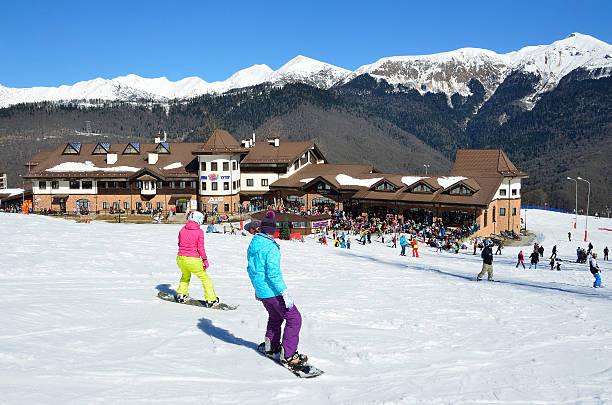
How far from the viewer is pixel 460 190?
42.9 metres

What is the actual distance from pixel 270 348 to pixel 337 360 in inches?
36.8

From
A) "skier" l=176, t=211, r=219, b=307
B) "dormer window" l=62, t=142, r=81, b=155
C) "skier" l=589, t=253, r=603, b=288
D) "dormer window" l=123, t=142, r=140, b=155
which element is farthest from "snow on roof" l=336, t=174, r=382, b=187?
"skier" l=176, t=211, r=219, b=307

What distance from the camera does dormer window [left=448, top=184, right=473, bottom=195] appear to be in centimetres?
4250

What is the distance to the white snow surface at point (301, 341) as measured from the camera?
4.99 m

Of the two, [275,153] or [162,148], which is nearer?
[162,148]

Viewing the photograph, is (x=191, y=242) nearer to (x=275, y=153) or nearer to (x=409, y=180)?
(x=409, y=180)

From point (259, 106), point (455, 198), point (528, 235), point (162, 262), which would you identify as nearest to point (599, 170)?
point (259, 106)

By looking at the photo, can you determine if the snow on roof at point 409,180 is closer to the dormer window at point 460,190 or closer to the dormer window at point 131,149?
the dormer window at point 460,190

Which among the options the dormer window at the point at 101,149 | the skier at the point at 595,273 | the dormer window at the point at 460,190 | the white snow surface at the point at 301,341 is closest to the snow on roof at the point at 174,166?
the dormer window at the point at 101,149

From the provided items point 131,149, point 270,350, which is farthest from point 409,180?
point 270,350

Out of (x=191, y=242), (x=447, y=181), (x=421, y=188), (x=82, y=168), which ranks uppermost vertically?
(x=82, y=168)

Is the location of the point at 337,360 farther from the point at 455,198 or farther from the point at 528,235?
the point at 528,235

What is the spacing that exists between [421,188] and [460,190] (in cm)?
371

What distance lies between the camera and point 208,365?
5.68m
